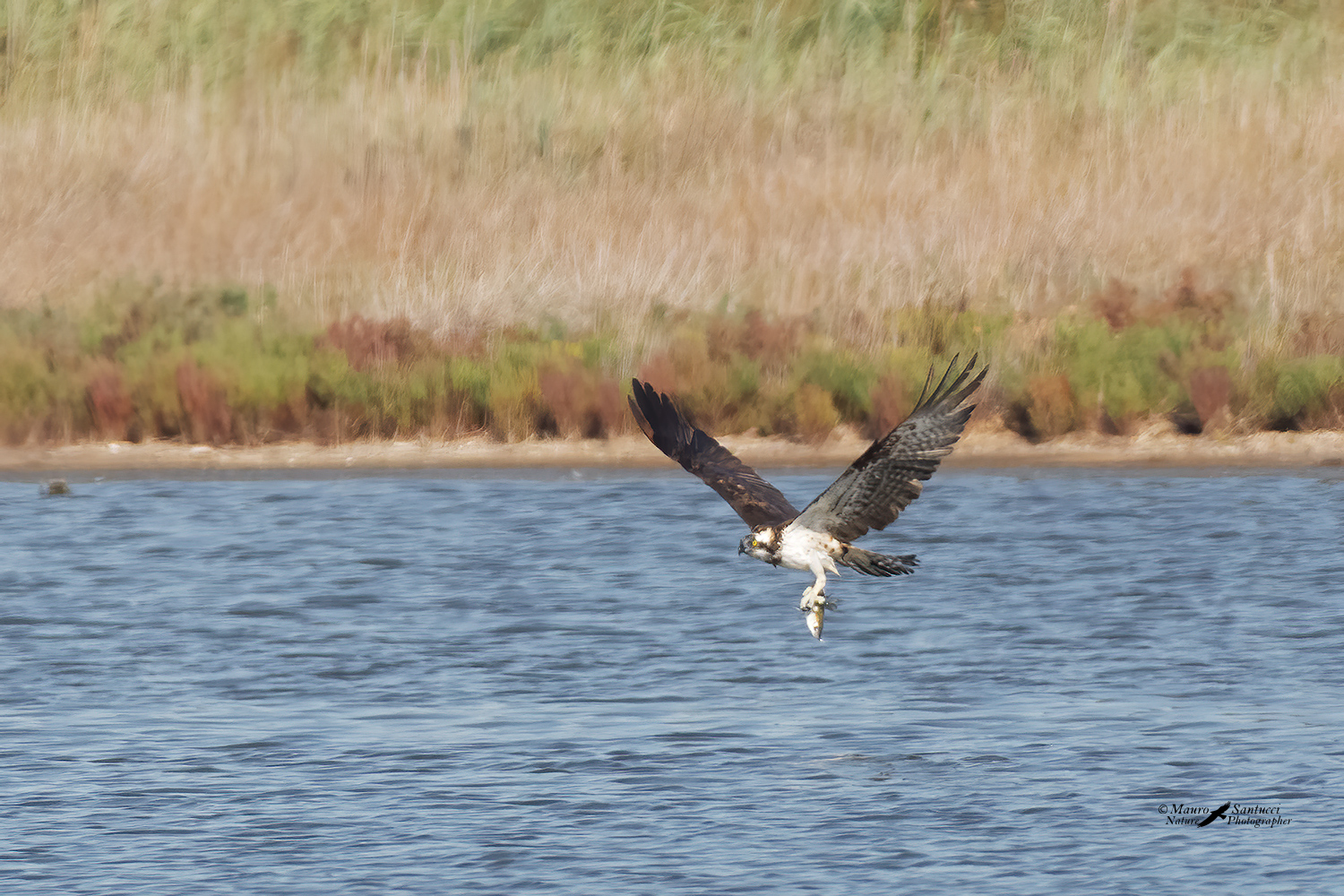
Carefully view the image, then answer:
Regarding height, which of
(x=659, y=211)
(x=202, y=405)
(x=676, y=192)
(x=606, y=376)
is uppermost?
(x=676, y=192)

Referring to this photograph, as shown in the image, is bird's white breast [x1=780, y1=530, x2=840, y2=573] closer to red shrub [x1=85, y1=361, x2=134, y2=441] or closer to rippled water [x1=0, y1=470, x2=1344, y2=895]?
rippled water [x1=0, y1=470, x2=1344, y2=895]

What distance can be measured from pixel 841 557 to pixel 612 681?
111 inches

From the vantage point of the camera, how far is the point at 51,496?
18672 mm

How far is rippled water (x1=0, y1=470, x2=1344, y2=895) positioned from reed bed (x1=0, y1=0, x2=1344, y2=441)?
104cm

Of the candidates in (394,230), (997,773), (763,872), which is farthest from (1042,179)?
(763,872)

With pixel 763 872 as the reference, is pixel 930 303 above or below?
above

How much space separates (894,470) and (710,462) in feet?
5.80

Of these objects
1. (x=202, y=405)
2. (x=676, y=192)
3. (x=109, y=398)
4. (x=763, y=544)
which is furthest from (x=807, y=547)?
(x=676, y=192)

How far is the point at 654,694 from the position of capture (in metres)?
11.8

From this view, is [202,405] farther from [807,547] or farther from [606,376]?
[807,547]

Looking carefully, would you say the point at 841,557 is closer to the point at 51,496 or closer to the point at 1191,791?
the point at 1191,791

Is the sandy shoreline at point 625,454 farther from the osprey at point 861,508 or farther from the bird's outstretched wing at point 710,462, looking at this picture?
the osprey at point 861,508

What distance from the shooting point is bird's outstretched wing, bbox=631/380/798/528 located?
1043cm

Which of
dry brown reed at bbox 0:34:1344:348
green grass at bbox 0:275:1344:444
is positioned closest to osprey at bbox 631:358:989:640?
green grass at bbox 0:275:1344:444
